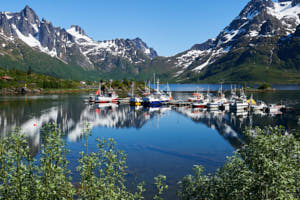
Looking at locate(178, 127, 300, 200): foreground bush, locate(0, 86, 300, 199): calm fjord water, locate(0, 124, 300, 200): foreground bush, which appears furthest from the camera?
locate(0, 86, 300, 199): calm fjord water

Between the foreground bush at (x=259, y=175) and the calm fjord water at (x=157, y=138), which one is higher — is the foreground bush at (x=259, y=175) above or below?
above

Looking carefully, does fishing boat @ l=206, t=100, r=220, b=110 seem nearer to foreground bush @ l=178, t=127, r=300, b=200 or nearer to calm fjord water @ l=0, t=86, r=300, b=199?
calm fjord water @ l=0, t=86, r=300, b=199

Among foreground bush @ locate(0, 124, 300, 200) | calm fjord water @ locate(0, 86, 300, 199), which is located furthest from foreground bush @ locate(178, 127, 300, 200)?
calm fjord water @ locate(0, 86, 300, 199)

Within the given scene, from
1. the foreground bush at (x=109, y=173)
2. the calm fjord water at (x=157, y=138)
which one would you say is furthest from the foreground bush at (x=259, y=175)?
the calm fjord water at (x=157, y=138)

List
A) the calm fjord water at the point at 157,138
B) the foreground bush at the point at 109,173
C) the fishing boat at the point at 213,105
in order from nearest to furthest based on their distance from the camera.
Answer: the foreground bush at the point at 109,173 → the calm fjord water at the point at 157,138 → the fishing boat at the point at 213,105

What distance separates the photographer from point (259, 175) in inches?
744

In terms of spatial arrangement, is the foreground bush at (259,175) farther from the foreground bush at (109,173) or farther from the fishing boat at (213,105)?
the fishing boat at (213,105)

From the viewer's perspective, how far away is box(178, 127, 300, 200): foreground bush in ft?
57.2

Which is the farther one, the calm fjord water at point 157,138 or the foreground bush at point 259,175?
the calm fjord water at point 157,138

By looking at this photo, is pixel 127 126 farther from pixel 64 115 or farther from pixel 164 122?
pixel 64 115

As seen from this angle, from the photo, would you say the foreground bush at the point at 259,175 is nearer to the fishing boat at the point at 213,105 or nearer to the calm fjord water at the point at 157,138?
the calm fjord water at the point at 157,138

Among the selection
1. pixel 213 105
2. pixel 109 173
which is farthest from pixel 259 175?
pixel 213 105

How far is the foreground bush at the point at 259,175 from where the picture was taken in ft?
57.2

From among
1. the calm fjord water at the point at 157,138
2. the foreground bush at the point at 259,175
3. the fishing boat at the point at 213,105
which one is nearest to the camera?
the foreground bush at the point at 259,175
